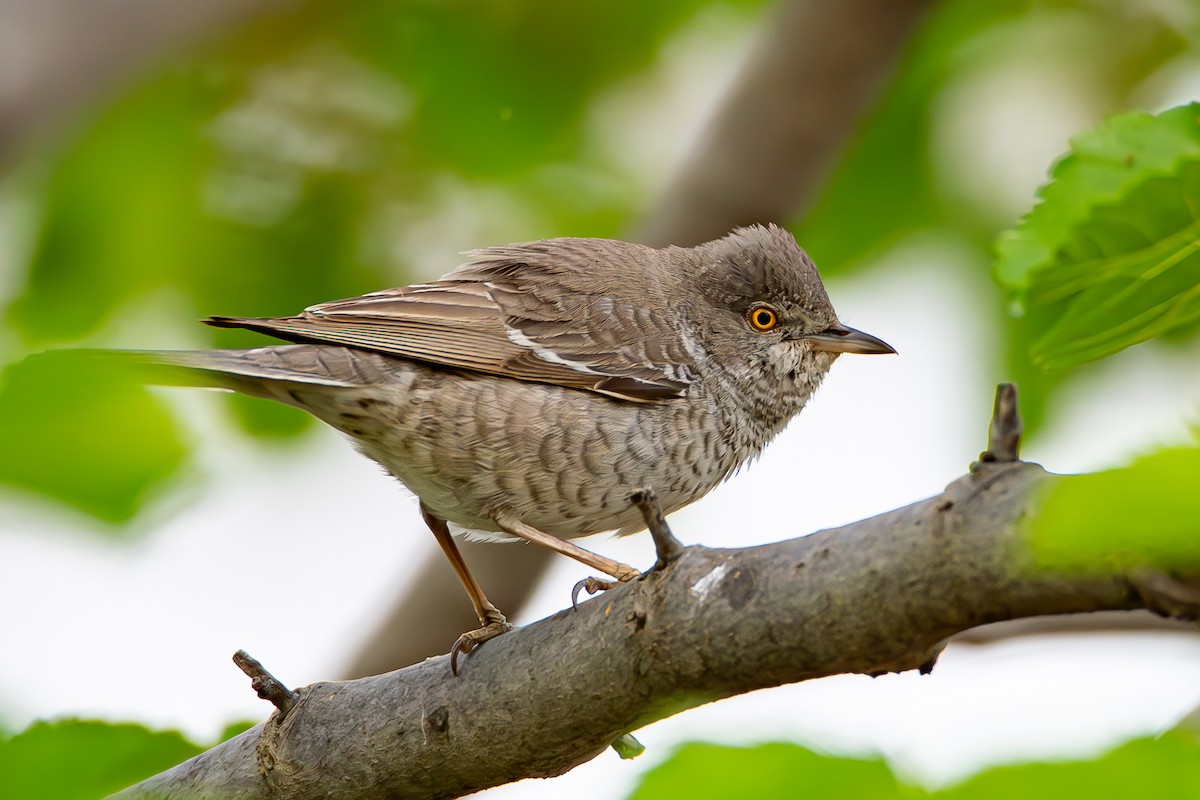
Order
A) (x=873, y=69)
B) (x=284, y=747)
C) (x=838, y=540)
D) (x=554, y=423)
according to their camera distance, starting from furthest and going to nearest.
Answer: (x=873, y=69), (x=554, y=423), (x=284, y=747), (x=838, y=540)

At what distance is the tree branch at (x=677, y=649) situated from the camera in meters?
1.88

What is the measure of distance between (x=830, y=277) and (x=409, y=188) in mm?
1941

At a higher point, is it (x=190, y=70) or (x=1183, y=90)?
(x=190, y=70)

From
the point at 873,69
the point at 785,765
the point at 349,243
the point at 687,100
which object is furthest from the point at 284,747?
the point at 687,100

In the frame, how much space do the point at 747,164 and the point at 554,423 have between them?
4.92 ft

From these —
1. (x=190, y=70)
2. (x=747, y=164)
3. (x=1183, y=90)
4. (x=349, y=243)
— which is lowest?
(x=1183, y=90)

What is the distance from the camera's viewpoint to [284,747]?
10.2 ft

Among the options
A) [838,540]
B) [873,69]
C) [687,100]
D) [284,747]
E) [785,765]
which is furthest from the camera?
[687,100]

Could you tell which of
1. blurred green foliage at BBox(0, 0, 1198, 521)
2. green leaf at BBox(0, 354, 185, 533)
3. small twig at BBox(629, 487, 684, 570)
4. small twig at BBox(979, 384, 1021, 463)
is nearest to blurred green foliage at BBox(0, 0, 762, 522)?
blurred green foliage at BBox(0, 0, 1198, 521)

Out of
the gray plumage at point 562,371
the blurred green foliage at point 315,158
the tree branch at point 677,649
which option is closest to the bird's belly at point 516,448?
the gray plumage at point 562,371

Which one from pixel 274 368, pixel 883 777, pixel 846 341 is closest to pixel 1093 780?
pixel 883 777

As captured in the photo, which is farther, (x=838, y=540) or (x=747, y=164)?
(x=747, y=164)

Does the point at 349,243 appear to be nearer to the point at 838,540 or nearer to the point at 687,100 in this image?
the point at 687,100

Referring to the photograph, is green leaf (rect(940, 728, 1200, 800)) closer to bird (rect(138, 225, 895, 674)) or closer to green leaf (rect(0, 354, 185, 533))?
green leaf (rect(0, 354, 185, 533))
